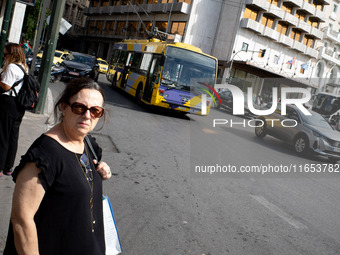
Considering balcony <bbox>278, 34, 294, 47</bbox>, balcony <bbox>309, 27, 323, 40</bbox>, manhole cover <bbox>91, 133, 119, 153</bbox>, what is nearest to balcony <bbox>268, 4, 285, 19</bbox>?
balcony <bbox>278, 34, 294, 47</bbox>

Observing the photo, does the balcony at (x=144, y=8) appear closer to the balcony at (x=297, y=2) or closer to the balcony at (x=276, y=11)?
the balcony at (x=276, y=11)

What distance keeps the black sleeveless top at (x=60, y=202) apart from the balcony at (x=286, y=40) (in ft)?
151

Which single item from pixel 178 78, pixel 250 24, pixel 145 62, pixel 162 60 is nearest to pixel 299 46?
pixel 250 24

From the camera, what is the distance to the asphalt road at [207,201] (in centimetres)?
412

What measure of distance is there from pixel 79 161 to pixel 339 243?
4.02 meters

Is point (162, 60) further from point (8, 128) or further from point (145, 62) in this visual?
point (8, 128)

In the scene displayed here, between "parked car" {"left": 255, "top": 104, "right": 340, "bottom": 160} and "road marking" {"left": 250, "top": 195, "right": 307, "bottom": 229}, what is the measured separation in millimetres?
5845

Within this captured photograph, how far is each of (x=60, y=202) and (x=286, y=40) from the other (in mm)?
47159

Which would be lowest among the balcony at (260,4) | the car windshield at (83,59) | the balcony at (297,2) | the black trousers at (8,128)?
the black trousers at (8,128)

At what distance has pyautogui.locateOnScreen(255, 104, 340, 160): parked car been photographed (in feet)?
36.2

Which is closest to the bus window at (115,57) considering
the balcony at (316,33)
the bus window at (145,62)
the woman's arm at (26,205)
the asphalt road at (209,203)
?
the bus window at (145,62)

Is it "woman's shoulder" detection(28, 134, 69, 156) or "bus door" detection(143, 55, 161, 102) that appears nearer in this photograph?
"woman's shoulder" detection(28, 134, 69, 156)

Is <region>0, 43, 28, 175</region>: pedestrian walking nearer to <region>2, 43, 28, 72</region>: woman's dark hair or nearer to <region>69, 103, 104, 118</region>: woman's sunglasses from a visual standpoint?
<region>2, 43, 28, 72</region>: woman's dark hair

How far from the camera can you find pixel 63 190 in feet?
Answer: 5.80
